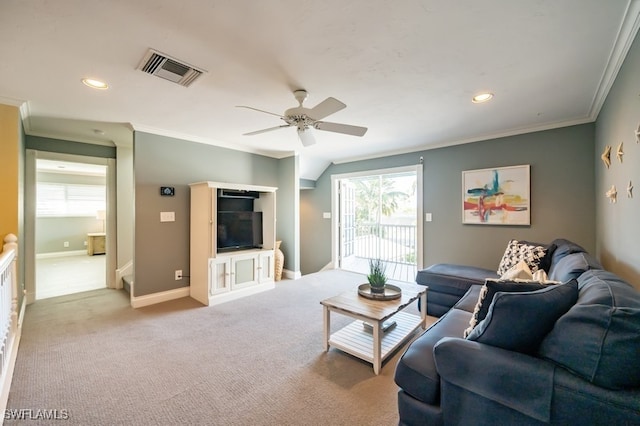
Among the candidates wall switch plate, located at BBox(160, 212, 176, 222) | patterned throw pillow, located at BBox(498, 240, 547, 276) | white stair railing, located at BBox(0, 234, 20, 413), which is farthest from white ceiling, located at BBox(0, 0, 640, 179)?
patterned throw pillow, located at BBox(498, 240, 547, 276)

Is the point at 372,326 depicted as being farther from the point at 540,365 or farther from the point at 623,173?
the point at 623,173

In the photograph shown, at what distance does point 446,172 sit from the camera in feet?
14.1

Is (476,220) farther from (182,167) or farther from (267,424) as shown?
(182,167)

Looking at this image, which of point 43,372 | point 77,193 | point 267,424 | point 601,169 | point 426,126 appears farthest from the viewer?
point 77,193

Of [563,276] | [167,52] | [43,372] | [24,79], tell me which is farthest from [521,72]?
[43,372]

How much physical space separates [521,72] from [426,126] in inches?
54.2

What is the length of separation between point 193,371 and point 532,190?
4.45m

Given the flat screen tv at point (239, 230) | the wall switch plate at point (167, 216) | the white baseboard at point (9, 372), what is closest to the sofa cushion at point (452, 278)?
the flat screen tv at point (239, 230)

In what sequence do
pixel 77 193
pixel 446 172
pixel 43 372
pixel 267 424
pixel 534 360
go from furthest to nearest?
1. pixel 77 193
2. pixel 446 172
3. pixel 43 372
4. pixel 267 424
5. pixel 534 360

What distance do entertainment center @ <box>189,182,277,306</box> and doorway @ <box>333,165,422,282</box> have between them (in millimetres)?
1721

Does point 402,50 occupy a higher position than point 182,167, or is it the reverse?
point 402,50

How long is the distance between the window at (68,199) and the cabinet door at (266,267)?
274 inches

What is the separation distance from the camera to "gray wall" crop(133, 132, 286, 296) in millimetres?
3535
